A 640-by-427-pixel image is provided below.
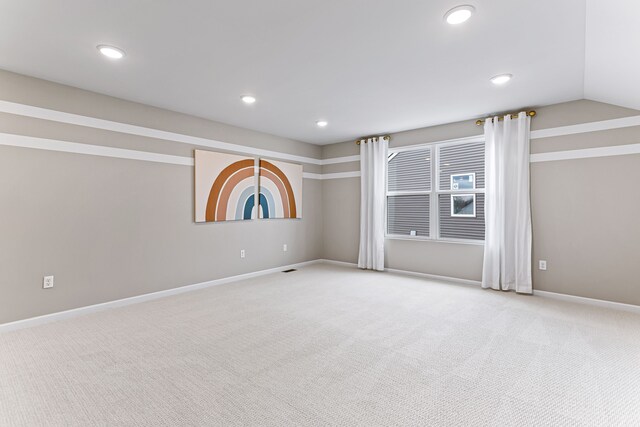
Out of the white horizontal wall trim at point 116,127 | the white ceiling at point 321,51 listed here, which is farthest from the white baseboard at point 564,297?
the white horizontal wall trim at point 116,127

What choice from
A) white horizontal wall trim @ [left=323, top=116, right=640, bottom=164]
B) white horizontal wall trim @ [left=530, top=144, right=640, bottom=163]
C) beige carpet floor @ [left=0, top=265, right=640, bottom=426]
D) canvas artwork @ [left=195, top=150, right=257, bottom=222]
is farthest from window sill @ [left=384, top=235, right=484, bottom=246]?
canvas artwork @ [left=195, top=150, right=257, bottom=222]

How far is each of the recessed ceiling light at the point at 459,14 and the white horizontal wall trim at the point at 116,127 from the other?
365 centimetres

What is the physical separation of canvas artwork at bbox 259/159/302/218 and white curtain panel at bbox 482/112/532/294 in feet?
10.9

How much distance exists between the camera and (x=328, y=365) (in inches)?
93.7

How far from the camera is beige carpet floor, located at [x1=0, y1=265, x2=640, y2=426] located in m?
1.83

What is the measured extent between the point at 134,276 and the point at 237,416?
9.42ft

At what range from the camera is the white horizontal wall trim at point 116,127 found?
10.3 feet

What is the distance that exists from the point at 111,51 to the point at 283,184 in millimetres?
3506

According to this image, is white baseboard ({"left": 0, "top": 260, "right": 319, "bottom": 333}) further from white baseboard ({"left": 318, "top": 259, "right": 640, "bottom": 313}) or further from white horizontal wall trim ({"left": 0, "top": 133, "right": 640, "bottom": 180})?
white baseboard ({"left": 318, "top": 259, "right": 640, "bottom": 313})

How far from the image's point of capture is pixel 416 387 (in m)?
2.09

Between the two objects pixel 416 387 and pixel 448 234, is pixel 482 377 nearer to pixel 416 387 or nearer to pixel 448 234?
pixel 416 387

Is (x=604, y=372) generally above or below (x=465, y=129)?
below

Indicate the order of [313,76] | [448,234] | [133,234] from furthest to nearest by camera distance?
[448,234] → [133,234] → [313,76]

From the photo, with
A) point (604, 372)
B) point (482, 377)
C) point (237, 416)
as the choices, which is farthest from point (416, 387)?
point (604, 372)
